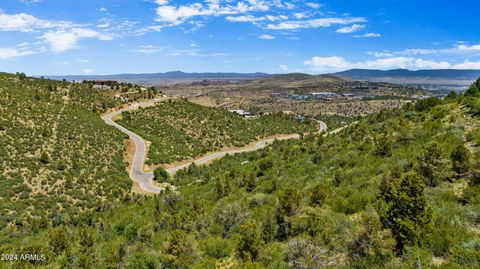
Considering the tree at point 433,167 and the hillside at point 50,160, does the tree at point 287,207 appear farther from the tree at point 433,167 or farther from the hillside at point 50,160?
the hillside at point 50,160

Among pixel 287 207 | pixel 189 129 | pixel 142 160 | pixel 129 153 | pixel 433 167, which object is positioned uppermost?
pixel 433 167

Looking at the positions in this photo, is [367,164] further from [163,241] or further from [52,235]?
[52,235]

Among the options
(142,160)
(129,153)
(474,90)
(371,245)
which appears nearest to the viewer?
(371,245)

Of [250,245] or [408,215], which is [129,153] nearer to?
[250,245]

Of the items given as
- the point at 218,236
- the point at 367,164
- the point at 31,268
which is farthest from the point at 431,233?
the point at 31,268

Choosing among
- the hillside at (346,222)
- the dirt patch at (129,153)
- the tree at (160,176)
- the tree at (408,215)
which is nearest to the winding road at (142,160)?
the dirt patch at (129,153)

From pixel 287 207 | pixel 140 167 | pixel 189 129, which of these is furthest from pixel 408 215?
pixel 189 129
